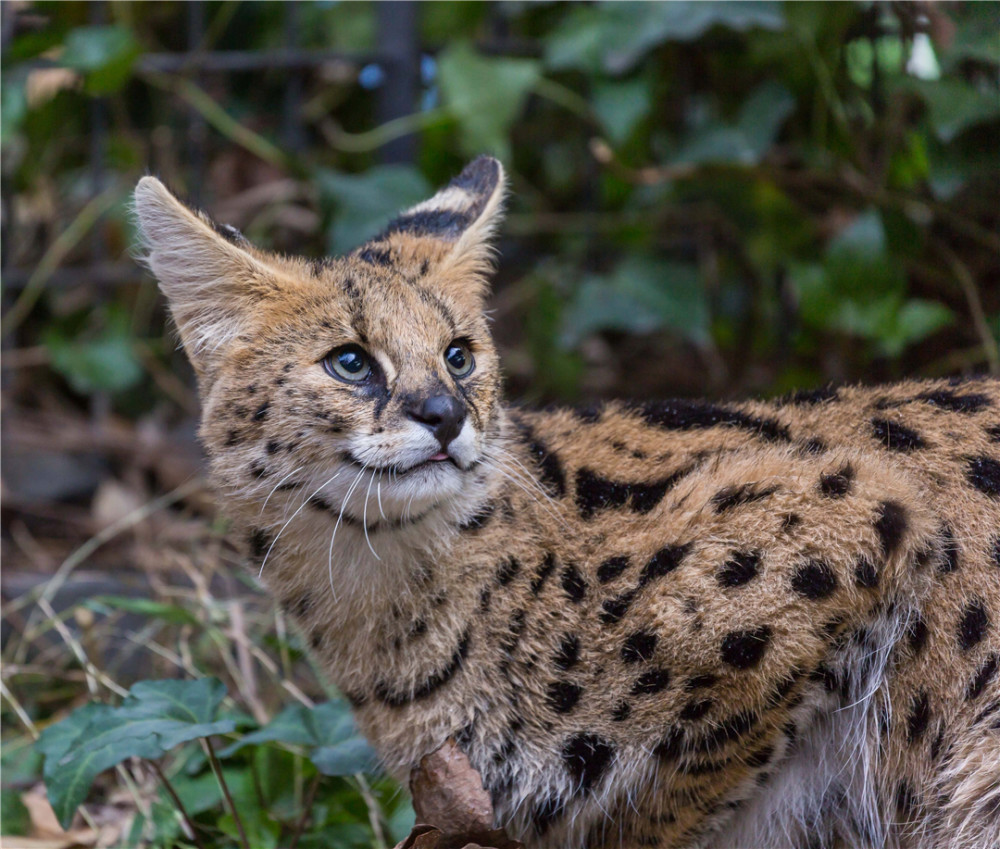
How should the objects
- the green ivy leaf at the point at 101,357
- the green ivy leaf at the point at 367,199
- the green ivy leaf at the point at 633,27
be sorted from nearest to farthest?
1. the green ivy leaf at the point at 633,27
2. the green ivy leaf at the point at 367,199
3. the green ivy leaf at the point at 101,357

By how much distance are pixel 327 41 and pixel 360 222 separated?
256cm

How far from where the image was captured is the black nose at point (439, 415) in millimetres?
2955

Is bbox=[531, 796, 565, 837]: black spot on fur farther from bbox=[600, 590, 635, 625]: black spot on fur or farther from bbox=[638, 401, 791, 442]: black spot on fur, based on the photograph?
bbox=[638, 401, 791, 442]: black spot on fur

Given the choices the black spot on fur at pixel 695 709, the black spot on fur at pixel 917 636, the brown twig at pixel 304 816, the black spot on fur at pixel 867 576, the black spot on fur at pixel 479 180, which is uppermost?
the black spot on fur at pixel 479 180

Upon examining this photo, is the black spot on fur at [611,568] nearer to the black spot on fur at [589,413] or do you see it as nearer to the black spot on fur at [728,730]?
the black spot on fur at [728,730]

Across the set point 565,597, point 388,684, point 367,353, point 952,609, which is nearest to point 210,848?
point 388,684

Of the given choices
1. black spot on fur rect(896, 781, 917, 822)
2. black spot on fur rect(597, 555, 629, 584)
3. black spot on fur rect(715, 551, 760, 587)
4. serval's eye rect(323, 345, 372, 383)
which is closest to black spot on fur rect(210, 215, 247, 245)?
serval's eye rect(323, 345, 372, 383)

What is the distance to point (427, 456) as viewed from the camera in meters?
2.98

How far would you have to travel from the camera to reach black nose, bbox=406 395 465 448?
296 cm

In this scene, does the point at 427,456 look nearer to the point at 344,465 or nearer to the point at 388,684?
the point at 344,465

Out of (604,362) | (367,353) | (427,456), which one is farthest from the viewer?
(604,362)

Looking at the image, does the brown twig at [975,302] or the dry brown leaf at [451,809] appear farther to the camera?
the brown twig at [975,302]

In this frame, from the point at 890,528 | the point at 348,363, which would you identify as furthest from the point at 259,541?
the point at 890,528

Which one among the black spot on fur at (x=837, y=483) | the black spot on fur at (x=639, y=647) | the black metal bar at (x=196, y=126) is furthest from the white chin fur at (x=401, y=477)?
the black metal bar at (x=196, y=126)
